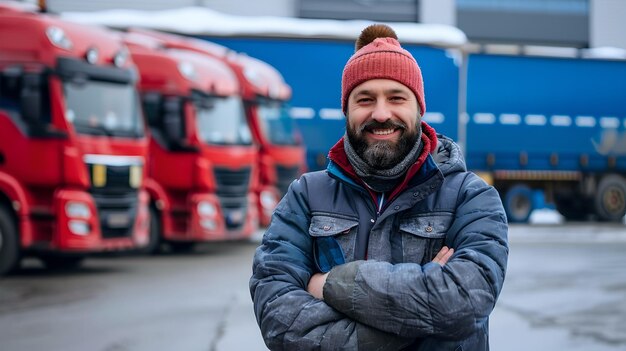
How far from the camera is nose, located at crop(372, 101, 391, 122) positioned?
248 cm

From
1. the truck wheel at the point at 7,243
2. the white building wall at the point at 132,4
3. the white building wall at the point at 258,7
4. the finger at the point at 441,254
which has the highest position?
the finger at the point at 441,254

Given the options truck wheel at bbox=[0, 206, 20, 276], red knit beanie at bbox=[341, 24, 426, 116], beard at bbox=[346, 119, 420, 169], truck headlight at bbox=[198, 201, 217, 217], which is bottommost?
truck headlight at bbox=[198, 201, 217, 217]

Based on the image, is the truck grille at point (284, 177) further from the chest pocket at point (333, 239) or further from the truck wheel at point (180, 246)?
the chest pocket at point (333, 239)

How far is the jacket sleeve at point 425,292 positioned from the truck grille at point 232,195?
1259 cm

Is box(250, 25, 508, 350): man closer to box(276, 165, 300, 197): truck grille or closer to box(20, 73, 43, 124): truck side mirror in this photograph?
box(20, 73, 43, 124): truck side mirror

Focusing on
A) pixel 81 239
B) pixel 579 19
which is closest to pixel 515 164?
pixel 81 239

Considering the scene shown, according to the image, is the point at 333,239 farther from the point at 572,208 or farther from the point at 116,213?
the point at 572,208

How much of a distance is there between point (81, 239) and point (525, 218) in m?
14.0

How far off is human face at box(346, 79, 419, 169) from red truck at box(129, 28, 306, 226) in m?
14.2

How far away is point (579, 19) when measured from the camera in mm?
37031

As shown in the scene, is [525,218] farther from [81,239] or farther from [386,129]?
[386,129]

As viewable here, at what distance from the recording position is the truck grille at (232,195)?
49.2 feet

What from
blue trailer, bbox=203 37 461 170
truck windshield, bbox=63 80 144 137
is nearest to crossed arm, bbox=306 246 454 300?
truck windshield, bbox=63 80 144 137

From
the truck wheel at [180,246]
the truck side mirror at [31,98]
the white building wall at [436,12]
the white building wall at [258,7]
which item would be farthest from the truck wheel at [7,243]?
the white building wall at [436,12]
